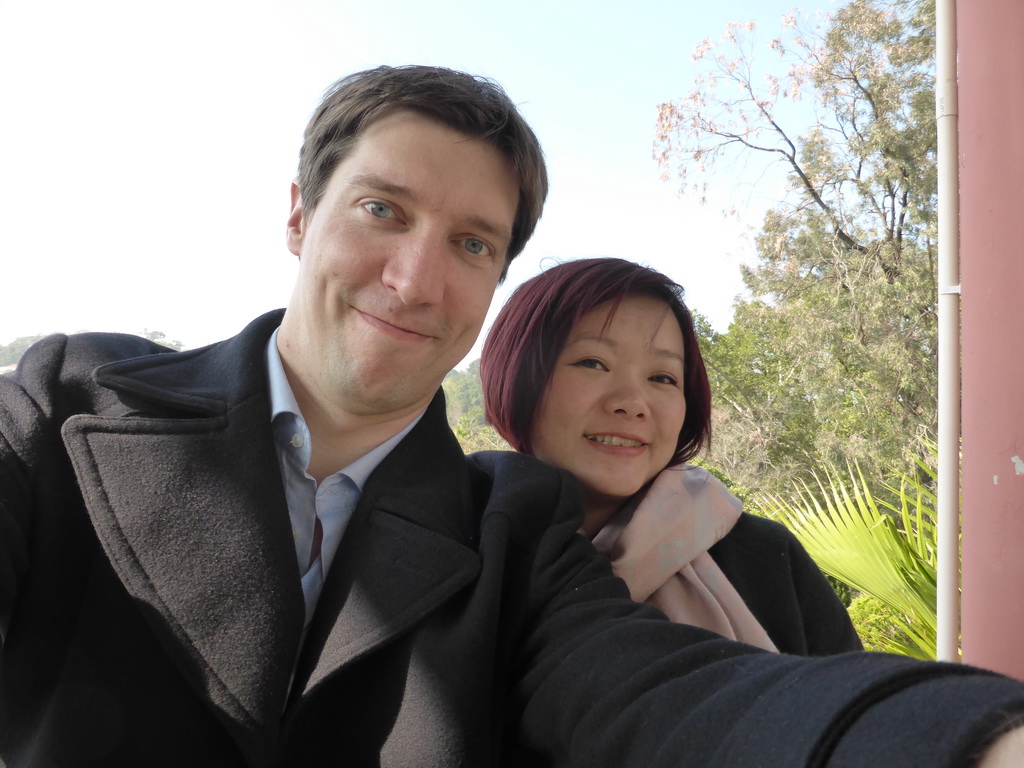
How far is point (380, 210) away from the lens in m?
1.49

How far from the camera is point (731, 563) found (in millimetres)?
1738

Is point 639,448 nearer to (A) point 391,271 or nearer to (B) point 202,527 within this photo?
(A) point 391,271

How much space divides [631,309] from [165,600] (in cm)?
105

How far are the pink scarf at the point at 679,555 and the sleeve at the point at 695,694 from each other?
0.24 meters

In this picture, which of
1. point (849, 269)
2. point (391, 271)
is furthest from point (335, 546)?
point (849, 269)

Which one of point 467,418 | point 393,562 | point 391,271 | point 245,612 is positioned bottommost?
point 467,418

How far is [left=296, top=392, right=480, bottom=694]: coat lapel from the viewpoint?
1.28 meters

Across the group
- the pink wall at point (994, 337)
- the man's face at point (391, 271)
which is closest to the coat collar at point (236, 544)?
the man's face at point (391, 271)

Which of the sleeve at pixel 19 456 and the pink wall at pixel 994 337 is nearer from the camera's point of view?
the sleeve at pixel 19 456

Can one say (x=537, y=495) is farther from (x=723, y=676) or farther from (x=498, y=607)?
(x=723, y=676)

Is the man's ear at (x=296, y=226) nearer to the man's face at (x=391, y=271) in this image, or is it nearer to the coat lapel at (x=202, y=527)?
the man's face at (x=391, y=271)

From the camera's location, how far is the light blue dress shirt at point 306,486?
144 cm

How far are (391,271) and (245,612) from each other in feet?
2.01

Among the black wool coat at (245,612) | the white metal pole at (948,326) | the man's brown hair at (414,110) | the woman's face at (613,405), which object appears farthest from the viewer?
the white metal pole at (948,326)
